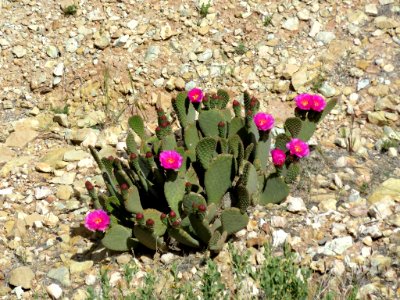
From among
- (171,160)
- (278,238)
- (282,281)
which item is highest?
(171,160)

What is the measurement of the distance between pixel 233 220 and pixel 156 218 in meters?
0.52

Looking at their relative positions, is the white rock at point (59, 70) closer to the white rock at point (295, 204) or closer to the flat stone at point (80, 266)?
the flat stone at point (80, 266)

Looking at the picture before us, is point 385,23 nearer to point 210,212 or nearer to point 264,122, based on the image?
point 264,122

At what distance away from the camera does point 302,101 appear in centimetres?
497

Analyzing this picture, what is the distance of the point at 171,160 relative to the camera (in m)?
4.38

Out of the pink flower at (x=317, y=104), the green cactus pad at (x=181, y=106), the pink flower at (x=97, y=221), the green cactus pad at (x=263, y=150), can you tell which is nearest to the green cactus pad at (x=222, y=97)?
the green cactus pad at (x=181, y=106)

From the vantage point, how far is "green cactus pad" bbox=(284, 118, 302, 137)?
4.86 m

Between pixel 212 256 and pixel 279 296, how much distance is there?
0.79m

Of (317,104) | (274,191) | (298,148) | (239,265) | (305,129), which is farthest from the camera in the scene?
(305,129)

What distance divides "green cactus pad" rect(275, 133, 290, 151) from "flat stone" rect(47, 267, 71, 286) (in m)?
Answer: 1.78

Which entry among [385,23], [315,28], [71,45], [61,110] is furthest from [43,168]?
[385,23]

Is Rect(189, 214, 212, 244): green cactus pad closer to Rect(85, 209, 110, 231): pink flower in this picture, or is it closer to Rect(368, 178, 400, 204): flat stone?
Rect(85, 209, 110, 231): pink flower

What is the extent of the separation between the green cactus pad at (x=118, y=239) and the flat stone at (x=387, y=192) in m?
1.79

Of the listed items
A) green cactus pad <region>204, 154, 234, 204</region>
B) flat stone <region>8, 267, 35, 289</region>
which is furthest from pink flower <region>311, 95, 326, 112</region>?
flat stone <region>8, 267, 35, 289</region>
